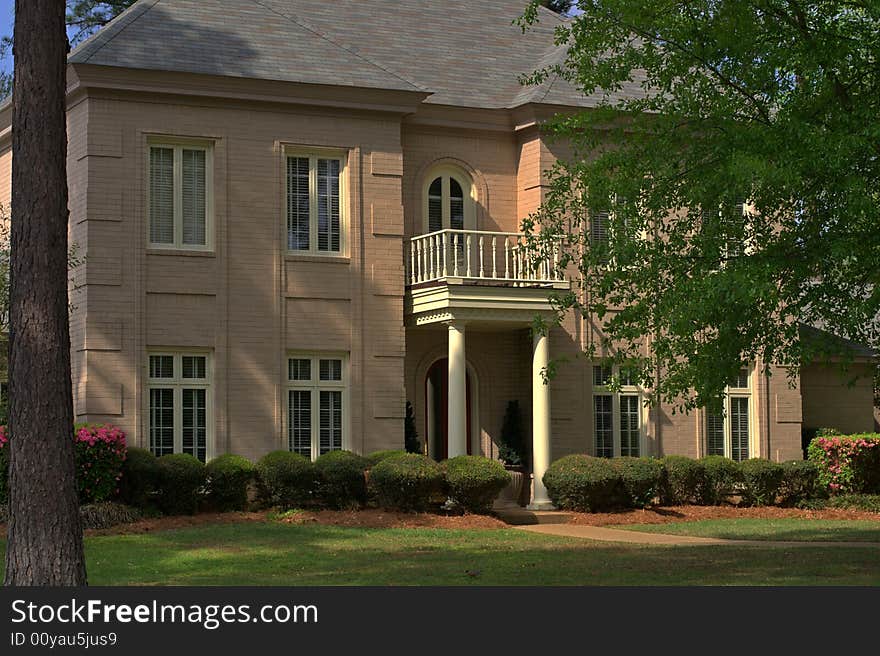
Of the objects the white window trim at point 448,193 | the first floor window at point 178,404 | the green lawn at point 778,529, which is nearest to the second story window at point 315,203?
the white window trim at point 448,193

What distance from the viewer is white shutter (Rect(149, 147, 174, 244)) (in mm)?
23031

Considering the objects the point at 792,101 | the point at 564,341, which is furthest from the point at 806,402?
the point at 792,101

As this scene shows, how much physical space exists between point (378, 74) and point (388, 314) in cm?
419

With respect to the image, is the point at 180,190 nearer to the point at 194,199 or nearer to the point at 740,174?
the point at 194,199

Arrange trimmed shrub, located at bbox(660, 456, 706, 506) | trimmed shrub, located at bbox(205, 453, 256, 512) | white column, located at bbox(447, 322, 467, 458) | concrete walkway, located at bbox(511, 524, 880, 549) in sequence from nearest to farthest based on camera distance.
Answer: concrete walkway, located at bbox(511, 524, 880, 549) < trimmed shrub, located at bbox(205, 453, 256, 512) < white column, located at bbox(447, 322, 467, 458) < trimmed shrub, located at bbox(660, 456, 706, 506)

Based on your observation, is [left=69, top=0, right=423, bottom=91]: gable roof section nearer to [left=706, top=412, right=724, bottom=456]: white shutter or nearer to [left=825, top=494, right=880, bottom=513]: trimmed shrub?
[left=706, top=412, right=724, bottom=456]: white shutter

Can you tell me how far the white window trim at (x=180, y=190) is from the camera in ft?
75.4

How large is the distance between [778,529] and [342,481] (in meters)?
6.77

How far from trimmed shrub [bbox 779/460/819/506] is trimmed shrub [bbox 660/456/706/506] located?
5.59 feet

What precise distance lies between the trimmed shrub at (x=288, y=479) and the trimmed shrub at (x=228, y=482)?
0.29 meters

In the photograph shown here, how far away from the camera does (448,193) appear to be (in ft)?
84.7

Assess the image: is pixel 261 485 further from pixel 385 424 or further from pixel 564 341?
pixel 564 341

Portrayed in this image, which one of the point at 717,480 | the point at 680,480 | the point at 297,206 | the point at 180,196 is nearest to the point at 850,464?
the point at 717,480

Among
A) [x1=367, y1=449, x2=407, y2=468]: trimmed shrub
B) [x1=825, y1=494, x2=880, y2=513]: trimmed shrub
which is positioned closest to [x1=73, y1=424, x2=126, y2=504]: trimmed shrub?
[x1=367, y1=449, x2=407, y2=468]: trimmed shrub
